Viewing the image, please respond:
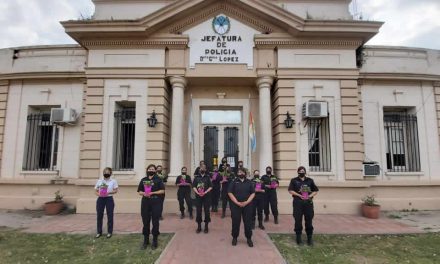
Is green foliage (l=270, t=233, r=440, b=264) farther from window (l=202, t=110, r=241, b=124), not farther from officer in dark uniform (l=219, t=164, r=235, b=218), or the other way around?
window (l=202, t=110, r=241, b=124)

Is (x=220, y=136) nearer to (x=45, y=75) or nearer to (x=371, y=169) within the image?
(x=371, y=169)

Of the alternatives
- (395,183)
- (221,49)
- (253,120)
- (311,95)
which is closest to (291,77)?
(311,95)

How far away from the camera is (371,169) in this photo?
10344 mm

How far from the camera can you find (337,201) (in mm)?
9891

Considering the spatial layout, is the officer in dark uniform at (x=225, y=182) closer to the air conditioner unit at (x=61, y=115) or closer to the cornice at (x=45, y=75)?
the air conditioner unit at (x=61, y=115)

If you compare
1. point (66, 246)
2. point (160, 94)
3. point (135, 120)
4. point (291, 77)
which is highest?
Result: point (291, 77)

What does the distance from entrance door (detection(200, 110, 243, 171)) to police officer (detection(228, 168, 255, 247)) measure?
4.73 metres

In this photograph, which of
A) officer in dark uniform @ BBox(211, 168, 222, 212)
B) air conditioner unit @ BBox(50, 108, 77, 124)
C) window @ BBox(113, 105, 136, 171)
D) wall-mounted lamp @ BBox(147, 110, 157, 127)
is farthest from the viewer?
air conditioner unit @ BBox(50, 108, 77, 124)

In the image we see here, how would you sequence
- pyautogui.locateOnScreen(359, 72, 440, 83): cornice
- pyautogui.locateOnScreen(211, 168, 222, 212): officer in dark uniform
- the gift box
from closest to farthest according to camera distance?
the gift box < pyautogui.locateOnScreen(211, 168, 222, 212): officer in dark uniform < pyautogui.locateOnScreen(359, 72, 440, 83): cornice

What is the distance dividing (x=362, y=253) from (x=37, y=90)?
1225 centimetres

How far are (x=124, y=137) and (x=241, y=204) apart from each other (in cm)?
624

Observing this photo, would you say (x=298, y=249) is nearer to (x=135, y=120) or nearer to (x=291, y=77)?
(x=291, y=77)

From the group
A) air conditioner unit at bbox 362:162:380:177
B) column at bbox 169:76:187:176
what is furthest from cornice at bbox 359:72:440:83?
column at bbox 169:76:187:176

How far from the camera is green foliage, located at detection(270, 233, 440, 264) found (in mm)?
5684
